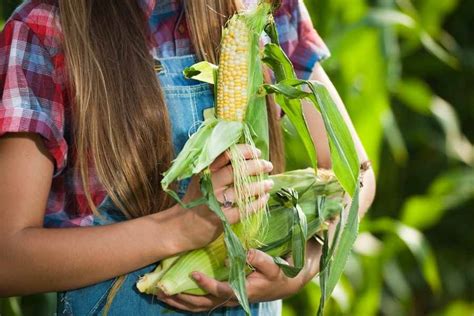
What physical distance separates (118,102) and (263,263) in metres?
0.23

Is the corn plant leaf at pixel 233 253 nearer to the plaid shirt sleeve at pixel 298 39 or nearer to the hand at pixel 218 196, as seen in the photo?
the hand at pixel 218 196

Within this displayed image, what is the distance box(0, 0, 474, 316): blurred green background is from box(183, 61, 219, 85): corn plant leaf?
15.8 inches

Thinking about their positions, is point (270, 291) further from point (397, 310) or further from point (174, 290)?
point (397, 310)

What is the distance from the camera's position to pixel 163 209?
3.88 ft

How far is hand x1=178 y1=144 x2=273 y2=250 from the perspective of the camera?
42.6 inches

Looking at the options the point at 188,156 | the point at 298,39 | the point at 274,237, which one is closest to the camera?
the point at 188,156

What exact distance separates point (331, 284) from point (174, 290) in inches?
6.5

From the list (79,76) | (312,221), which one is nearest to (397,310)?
(312,221)

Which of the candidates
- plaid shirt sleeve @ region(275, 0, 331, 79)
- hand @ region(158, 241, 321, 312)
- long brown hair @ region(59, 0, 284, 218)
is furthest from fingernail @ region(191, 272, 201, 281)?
plaid shirt sleeve @ region(275, 0, 331, 79)

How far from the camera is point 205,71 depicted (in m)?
1.10

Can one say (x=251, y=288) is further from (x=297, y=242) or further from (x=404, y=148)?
(x=404, y=148)

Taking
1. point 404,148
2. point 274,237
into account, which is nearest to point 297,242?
point 274,237

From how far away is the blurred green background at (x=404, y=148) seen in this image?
2164mm

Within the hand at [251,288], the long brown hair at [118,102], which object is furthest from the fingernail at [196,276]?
the long brown hair at [118,102]
